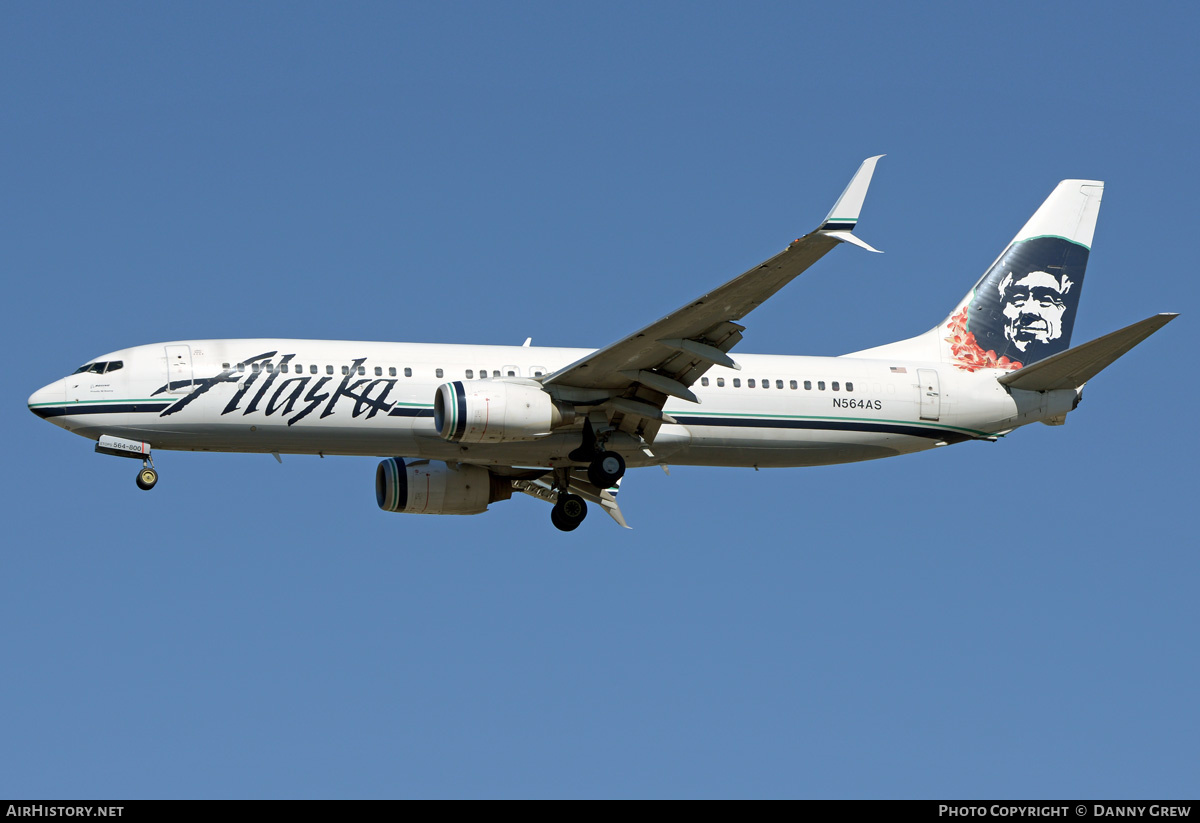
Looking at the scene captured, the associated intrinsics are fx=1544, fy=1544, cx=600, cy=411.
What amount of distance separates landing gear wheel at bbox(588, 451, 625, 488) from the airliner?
50mm

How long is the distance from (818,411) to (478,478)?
850 centimetres

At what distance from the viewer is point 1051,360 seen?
36.4 meters

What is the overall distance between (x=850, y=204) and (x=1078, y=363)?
11.6 meters

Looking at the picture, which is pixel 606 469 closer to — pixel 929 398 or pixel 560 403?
pixel 560 403

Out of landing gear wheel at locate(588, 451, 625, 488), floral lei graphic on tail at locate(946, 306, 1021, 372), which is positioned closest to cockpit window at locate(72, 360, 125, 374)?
landing gear wheel at locate(588, 451, 625, 488)

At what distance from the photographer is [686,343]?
31.7 metres

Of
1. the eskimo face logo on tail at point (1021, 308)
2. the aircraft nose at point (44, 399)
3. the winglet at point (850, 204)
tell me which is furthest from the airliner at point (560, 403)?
the winglet at point (850, 204)

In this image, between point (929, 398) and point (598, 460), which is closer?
point (598, 460)

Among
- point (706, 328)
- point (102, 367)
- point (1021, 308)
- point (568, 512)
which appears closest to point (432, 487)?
point (568, 512)

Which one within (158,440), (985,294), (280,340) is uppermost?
(985,294)

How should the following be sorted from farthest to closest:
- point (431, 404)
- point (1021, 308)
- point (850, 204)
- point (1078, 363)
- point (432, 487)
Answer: point (1021, 308)
point (432, 487)
point (1078, 363)
point (431, 404)
point (850, 204)

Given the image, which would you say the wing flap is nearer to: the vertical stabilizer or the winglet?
the winglet
